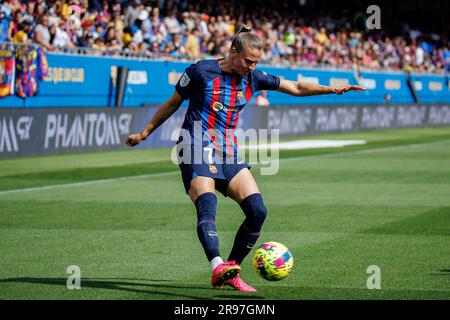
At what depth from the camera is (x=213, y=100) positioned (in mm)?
8039

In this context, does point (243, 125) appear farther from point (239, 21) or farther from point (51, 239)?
point (51, 239)

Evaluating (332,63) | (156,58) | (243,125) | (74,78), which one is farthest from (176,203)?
(332,63)

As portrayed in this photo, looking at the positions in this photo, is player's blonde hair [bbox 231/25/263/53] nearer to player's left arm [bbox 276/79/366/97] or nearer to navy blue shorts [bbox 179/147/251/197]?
player's left arm [bbox 276/79/366/97]

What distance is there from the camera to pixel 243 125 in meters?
32.0

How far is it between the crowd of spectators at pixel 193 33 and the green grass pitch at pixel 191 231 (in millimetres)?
4460

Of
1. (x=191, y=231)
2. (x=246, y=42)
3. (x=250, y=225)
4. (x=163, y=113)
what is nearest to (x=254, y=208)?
(x=250, y=225)

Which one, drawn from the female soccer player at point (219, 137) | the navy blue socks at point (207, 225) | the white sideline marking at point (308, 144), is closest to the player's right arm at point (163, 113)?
the female soccer player at point (219, 137)

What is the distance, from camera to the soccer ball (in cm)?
788

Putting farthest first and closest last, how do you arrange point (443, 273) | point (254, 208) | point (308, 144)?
point (308, 144) < point (443, 273) < point (254, 208)

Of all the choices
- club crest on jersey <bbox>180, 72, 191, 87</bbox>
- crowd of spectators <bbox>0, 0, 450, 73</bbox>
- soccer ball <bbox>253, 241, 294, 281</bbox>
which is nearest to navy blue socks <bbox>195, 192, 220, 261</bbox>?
soccer ball <bbox>253, 241, 294, 281</bbox>

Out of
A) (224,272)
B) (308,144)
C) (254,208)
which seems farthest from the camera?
(308,144)

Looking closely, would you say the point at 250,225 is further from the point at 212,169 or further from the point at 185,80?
the point at 185,80

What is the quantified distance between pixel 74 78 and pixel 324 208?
13123mm

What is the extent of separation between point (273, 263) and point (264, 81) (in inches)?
64.2
